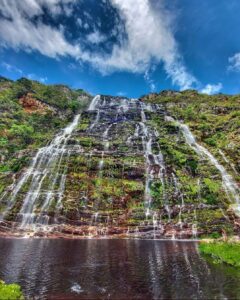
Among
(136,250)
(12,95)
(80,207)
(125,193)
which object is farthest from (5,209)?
(12,95)

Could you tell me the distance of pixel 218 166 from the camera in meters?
45.5

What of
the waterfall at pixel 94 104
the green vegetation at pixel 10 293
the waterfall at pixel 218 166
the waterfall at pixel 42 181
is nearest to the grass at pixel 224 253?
the green vegetation at pixel 10 293

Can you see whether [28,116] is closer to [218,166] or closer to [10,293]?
[218,166]

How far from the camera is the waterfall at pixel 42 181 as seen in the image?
1426 inches

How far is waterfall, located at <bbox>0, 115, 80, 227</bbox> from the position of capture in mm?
36219

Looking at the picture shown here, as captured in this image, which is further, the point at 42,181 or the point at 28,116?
Answer: the point at 28,116

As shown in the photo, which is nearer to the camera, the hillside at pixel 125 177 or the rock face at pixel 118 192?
the rock face at pixel 118 192

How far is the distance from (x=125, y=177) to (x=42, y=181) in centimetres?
1224

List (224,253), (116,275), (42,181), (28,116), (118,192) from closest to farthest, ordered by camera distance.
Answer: (116,275) < (224,253) < (118,192) < (42,181) < (28,116)

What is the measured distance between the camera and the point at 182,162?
45.2 m

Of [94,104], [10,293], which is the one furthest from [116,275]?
[94,104]

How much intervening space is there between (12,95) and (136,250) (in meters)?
67.6

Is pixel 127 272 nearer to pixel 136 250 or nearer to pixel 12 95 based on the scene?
pixel 136 250

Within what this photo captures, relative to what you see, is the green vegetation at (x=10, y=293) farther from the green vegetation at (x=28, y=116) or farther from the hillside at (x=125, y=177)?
the green vegetation at (x=28, y=116)
